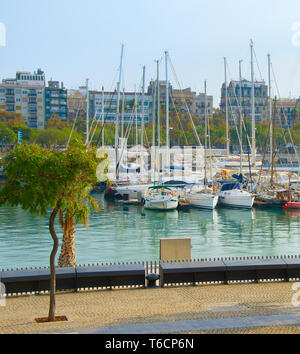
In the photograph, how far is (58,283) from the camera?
14.4 metres

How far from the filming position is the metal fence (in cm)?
1425

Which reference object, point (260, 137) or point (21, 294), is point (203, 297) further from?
point (260, 137)

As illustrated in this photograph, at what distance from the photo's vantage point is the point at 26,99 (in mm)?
155375

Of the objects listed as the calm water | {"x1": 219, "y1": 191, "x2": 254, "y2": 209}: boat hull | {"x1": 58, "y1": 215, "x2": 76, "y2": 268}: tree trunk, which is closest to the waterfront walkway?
{"x1": 58, "y1": 215, "x2": 76, "y2": 268}: tree trunk

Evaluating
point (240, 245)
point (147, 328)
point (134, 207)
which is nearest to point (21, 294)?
point (147, 328)

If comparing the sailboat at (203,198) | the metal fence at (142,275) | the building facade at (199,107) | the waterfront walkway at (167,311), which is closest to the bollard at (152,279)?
the metal fence at (142,275)

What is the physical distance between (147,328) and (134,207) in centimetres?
4170

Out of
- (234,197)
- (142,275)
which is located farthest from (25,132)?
(142,275)

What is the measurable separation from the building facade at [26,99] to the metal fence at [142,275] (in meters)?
142

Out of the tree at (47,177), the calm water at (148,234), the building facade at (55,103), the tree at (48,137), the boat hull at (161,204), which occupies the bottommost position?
the calm water at (148,234)

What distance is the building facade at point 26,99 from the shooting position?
6048 inches

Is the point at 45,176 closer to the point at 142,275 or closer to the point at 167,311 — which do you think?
the point at 167,311

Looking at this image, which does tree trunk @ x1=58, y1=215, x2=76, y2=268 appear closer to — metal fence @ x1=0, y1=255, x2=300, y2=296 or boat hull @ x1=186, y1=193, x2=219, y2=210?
metal fence @ x1=0, y1=255, x2=300, y2=296

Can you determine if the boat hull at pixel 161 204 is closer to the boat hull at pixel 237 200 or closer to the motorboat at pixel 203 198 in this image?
the motorboat at pixel 203 198
